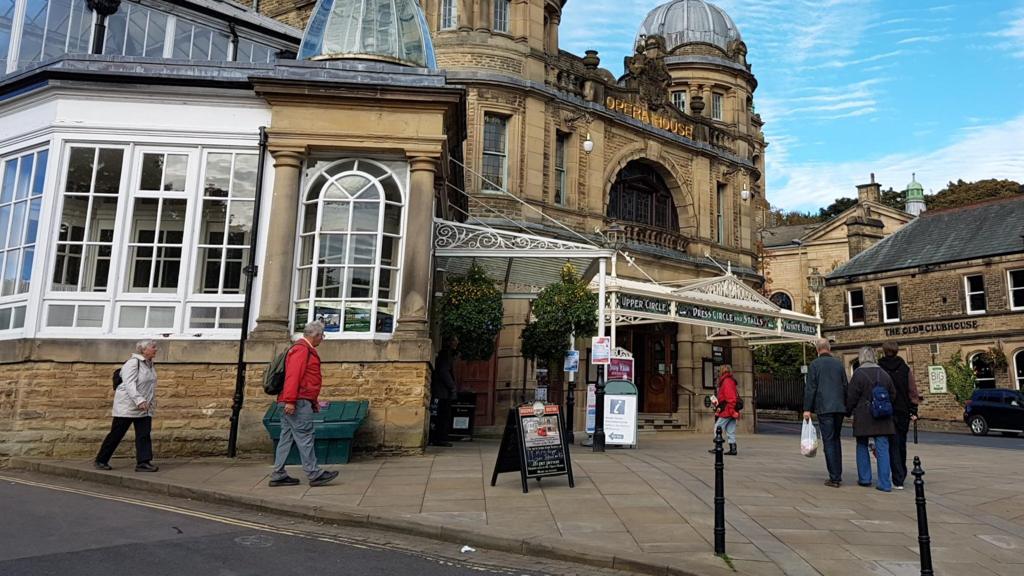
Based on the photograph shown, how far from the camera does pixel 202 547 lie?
233 inches

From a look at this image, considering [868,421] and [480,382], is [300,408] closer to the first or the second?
[868,421]

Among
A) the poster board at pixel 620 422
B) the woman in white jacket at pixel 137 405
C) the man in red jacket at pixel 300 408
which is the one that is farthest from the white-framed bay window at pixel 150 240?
the poster board at pixel 620 422

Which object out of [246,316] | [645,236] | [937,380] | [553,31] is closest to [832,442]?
[246,316]

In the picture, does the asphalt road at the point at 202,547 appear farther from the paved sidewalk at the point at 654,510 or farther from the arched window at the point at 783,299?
the arched window at the point at 783,299

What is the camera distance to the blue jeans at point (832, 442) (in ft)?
31.4

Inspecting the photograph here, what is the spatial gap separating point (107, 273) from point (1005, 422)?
88.6ft

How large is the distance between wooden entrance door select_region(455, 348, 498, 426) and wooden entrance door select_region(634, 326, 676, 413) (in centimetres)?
673

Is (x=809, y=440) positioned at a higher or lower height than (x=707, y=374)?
lower

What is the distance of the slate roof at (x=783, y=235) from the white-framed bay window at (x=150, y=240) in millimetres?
44053

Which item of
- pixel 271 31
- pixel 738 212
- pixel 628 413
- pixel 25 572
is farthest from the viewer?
pixel 738 212

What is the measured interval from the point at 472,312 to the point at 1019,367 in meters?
27.3

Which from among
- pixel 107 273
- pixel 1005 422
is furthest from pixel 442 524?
pixel 1005 422

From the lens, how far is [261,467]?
9.85 meters

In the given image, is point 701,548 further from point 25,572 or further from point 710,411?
point 710,411
